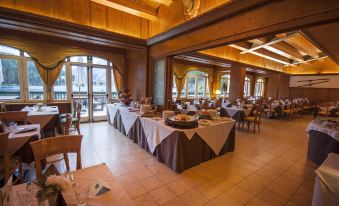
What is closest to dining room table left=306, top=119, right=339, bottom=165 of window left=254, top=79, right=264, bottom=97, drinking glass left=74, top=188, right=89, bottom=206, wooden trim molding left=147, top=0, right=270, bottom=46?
wooden trim molding left=147, top=0, right=270, bottom=46

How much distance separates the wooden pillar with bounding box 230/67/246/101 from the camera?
7819 millimetres

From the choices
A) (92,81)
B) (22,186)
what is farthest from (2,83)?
(22,186)

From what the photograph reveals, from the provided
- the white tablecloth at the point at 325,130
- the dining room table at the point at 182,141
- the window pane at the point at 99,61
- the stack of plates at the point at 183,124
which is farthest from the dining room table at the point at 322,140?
the window pane at the point at 99,61

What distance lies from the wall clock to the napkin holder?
3483 millimetres

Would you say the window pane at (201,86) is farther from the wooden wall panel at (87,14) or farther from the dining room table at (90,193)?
the dining room table at (90,193)

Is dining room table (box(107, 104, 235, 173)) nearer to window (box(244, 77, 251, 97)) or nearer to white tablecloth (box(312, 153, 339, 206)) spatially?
white tablecloth (box(312, 153, 339, 206))

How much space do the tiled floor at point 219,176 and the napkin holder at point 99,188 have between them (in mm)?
1135

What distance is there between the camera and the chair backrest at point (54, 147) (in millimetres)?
1459

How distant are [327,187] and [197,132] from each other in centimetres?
171

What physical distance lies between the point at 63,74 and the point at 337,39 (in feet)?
25.3

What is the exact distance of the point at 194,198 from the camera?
217 cm

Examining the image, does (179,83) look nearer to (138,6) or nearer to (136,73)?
(136,73)

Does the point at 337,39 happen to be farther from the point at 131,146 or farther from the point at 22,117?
the point at 22,117

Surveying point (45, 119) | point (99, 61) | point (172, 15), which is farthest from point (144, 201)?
point (99, 61)
